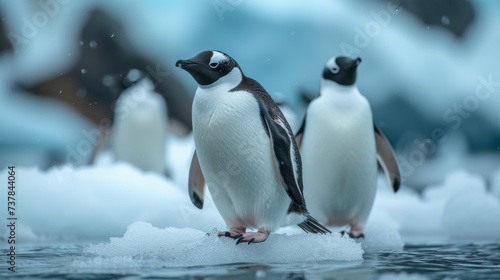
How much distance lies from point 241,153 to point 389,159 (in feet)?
4.29

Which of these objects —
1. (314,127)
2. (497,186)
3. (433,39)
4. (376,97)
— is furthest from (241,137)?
(433,39)

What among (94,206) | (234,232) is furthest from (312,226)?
(94,206)

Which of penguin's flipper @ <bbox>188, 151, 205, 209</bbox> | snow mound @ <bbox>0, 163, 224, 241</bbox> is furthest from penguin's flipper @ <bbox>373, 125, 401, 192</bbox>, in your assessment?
penguin's flipper @ <bbox>188, 151, 205, 209</bbox>

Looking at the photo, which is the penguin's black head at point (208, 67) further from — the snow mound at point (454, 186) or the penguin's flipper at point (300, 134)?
the snow mound at point (454, 186)

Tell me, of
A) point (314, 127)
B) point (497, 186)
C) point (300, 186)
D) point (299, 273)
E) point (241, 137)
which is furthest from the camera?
point (497, 186)

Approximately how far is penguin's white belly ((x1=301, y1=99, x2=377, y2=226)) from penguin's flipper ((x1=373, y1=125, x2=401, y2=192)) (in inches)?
5.5

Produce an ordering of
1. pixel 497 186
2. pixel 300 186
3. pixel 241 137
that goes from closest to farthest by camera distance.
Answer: pixel 241 137
pixel 300 186
pixel 497 186

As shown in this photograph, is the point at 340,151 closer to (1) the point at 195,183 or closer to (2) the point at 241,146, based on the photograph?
(1) the point at 195,183

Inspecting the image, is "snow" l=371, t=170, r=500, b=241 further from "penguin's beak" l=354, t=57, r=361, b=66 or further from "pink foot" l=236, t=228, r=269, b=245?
"pink foot" l=236, t=228, r=269, b=245

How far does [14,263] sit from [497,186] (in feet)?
18.7

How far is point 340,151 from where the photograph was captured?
3.19 metres

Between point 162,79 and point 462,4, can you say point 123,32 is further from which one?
point 462,4

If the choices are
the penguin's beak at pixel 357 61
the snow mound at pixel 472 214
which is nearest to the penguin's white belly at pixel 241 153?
the penguin's beak at pixel 357 61

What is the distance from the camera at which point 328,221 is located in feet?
11.0
